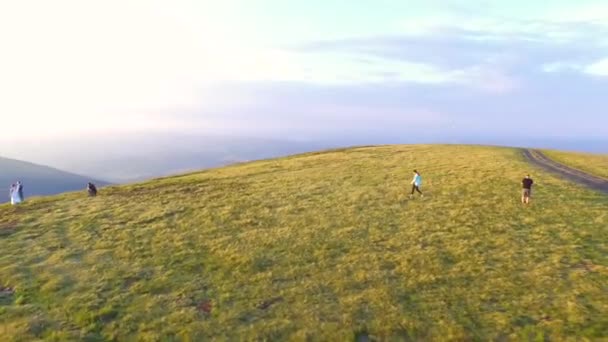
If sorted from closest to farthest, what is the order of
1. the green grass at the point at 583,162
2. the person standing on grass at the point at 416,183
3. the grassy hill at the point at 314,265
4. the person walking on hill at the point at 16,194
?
the grassy hill at the point at 314,265 → the person standing on grass at the point at 416,183 → the person walking on hill at the point at 16,194 → the green grass at the point at 583,162

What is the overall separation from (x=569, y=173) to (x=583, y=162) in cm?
1330

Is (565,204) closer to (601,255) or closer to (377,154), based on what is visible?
(601,255)

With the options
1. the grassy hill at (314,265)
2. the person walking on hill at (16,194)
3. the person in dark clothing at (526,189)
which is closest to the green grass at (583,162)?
the grassy hill at (314,265)

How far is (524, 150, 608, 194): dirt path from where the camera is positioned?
2018 inches

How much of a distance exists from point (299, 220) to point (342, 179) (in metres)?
20.1

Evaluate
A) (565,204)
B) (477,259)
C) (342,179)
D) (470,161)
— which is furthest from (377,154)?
(477,259)

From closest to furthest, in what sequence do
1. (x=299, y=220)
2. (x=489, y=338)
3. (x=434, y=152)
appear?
(x=489, y=338), (x=299, y=220), (x=434, y=152)

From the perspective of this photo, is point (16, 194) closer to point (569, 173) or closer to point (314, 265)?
point (314, 265)

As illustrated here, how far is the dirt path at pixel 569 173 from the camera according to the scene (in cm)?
5125

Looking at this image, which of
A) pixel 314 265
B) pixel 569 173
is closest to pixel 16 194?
pixel 314 265

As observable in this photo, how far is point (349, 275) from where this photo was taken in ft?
91.0

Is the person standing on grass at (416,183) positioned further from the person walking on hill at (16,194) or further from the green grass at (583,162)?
the person walking on hill at (16,194)

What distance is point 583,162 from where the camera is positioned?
70.0 meters

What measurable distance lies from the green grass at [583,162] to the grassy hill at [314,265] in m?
15.9
